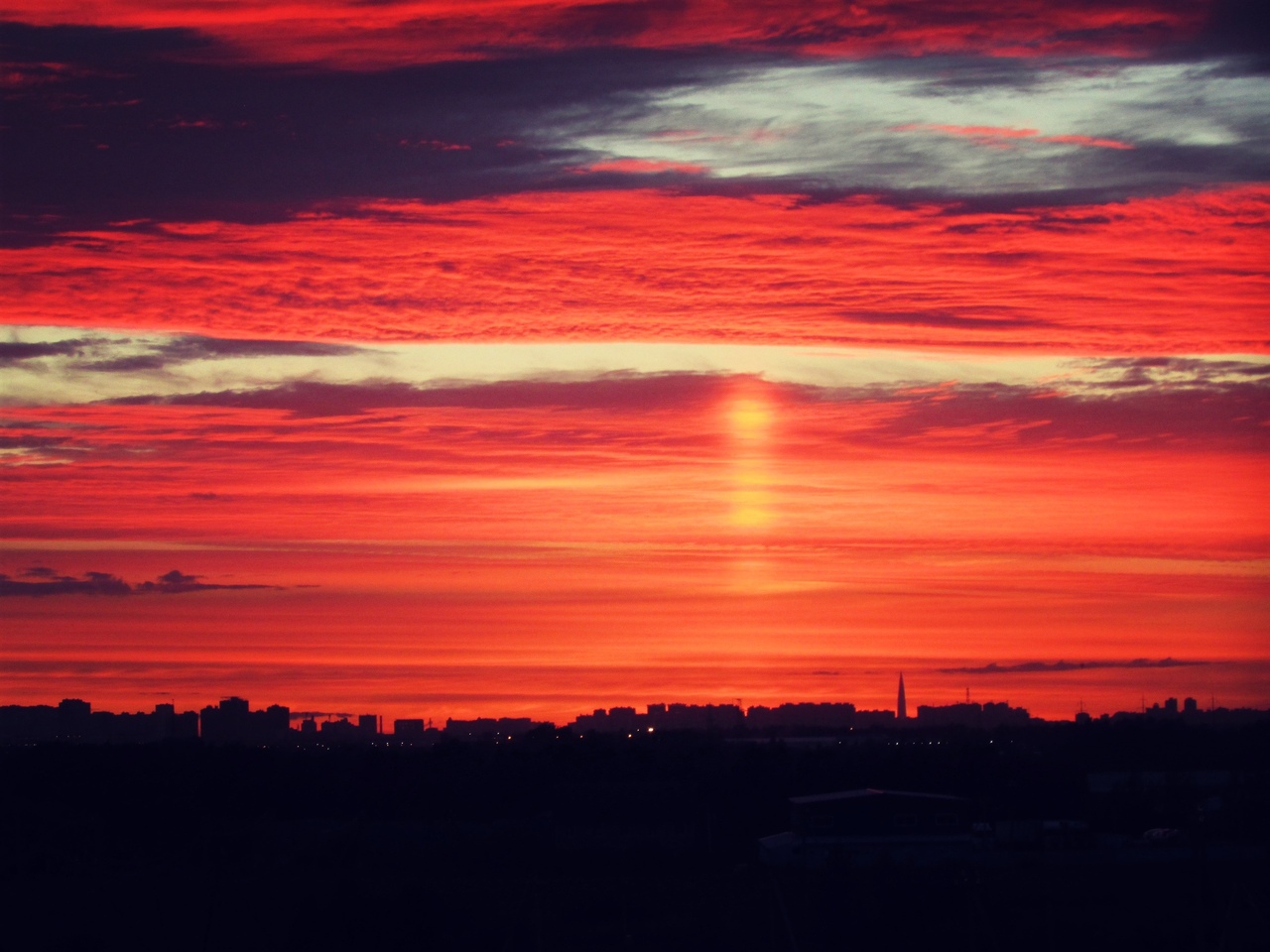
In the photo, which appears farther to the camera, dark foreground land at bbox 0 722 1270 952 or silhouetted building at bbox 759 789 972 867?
silhouetted building at bbox 759 789 972 867

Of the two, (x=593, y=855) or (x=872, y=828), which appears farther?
(x=593, y=855)

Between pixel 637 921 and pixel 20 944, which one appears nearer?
pixel 20 944

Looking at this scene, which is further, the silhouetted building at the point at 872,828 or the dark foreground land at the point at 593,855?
the silhouetted building at the point at 872,828

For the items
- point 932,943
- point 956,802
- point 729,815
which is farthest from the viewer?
point 729,815

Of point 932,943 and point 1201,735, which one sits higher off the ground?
point 1201,735

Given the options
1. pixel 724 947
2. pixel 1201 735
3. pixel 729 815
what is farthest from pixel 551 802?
pixel 1201 735

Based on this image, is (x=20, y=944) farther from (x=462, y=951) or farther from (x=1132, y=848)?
(x=1132, y=848)

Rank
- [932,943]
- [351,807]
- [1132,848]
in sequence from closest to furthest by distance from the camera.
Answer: [932,943], [1132,848], [351,807]

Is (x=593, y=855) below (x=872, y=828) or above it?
below
